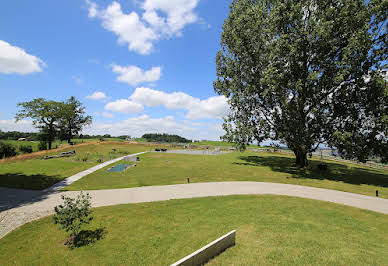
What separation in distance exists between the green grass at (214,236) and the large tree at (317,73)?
11213mm

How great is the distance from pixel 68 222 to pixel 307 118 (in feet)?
73.8

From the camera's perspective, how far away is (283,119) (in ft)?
64.4

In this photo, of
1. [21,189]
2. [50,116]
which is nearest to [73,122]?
[50,116]

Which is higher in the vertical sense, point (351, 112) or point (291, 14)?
point (291, 14)

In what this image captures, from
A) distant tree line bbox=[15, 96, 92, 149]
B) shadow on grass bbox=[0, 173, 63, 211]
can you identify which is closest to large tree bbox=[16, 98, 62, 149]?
distant tree line bbox=[15, 96, 92, 149]

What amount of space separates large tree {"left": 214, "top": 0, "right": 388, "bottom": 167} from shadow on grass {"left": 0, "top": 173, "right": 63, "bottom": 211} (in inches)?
741

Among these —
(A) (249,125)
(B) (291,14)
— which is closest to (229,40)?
(B) (291,14)

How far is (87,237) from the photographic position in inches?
244

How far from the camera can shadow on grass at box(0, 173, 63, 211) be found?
950cm

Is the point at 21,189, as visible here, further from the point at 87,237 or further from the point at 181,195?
the point at 181,195

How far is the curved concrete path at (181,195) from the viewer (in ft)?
26.5

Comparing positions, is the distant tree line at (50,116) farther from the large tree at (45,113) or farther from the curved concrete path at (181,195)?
the curved concrete path at (181,195)

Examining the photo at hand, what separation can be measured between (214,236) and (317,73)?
1725cm

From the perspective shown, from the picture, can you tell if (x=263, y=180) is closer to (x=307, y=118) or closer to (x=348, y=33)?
(x=307, y=118)
